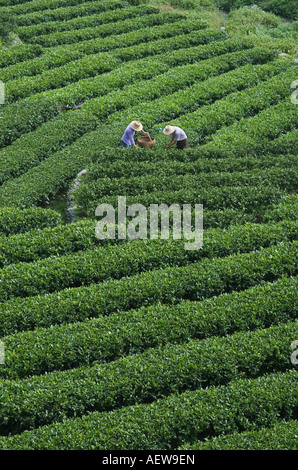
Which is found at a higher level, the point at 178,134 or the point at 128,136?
the point at 178,134

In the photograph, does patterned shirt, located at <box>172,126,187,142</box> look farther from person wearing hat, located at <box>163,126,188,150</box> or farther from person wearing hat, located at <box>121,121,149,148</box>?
person wearing hat, located at <box>121,121,149,148</box>

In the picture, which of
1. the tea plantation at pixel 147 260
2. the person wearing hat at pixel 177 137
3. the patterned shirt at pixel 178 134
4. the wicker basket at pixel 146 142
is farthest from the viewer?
the wicker basket at pixel 146 142

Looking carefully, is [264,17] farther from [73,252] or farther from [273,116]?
[73,252]

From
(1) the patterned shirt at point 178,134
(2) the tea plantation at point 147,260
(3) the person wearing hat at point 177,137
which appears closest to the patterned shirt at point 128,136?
(2) the tea plantation at point 147,260

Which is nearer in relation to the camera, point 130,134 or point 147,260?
point 147,260

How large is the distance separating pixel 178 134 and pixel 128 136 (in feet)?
5.62

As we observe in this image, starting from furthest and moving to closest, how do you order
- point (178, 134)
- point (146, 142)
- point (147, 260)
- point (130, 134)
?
point (146, 142), point (178, 134), point (130, 134), point (147, 260)

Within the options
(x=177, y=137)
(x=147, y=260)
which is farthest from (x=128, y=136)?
(x=147, y=260)

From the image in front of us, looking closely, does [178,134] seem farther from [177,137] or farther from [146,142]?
[146,142]

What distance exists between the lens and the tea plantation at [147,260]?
12.0 m

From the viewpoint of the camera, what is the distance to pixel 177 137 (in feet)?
69.1

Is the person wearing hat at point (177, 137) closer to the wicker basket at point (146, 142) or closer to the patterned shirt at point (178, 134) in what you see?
the patterned shirt at point (178, 134)

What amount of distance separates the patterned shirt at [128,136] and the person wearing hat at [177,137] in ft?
3.84
